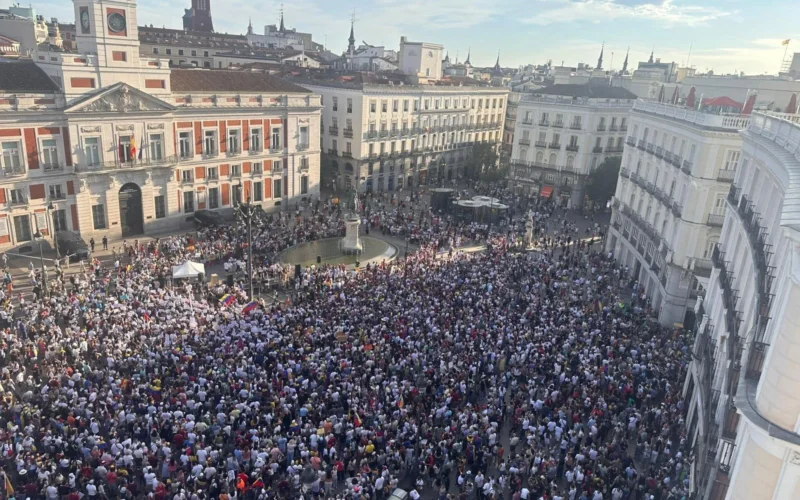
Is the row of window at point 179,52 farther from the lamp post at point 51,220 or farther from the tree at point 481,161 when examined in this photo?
the lamp post at point 51,220

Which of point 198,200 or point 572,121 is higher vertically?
point 572,121

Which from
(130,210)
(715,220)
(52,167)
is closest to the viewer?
(715,220)

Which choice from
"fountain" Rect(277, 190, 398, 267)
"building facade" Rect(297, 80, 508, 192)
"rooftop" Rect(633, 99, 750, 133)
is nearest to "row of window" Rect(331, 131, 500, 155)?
"building facade" Rect(297, 80, 508, 192)

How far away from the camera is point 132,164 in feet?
134

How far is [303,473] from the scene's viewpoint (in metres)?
17.2

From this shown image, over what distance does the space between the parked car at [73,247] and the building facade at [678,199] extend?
3417 cm

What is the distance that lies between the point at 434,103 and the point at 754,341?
57.4 m

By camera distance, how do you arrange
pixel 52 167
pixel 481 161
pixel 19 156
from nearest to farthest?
1. pixel 19 156
2. pixel 52 167
3. pixel 481 161

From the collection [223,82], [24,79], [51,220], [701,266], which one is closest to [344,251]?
[223,82]

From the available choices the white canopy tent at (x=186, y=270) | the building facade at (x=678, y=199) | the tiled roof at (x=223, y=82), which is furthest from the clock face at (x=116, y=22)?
the building facade at (x=678, y=199)

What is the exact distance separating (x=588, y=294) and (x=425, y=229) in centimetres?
1478

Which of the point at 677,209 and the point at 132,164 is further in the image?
the point at 132,164

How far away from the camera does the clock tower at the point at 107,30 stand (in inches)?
1478

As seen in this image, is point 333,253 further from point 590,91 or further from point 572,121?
point 590,91
